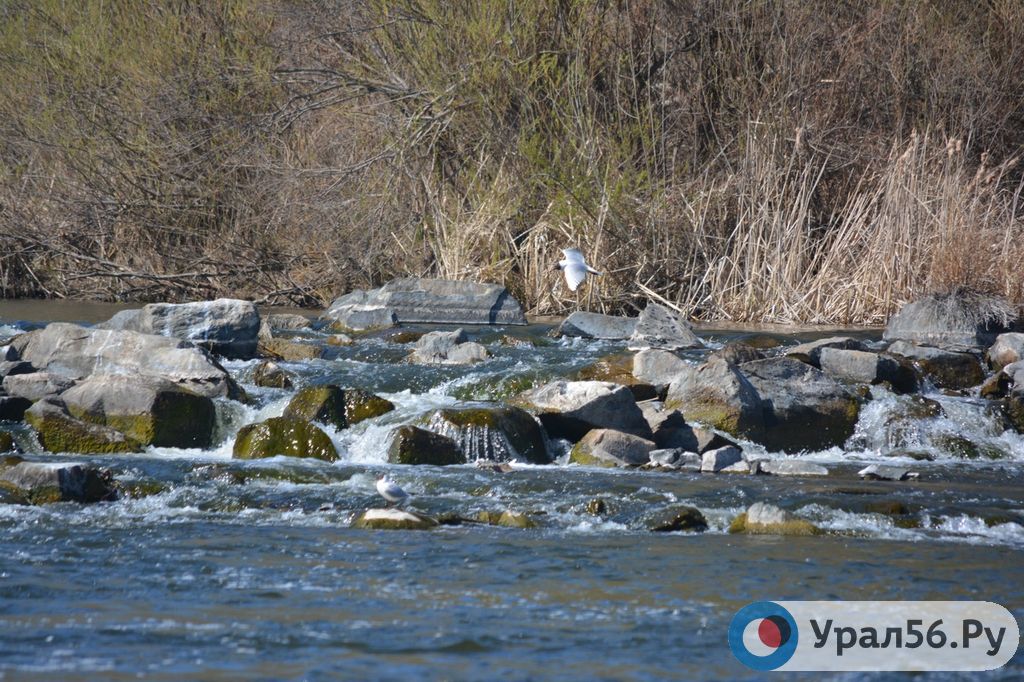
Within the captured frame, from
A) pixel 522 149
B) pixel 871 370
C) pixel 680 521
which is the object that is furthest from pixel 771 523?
pixel 522 149

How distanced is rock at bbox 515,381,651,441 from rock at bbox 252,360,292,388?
209 centimetres

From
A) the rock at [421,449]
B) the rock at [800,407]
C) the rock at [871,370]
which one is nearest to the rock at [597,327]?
the rock at [871,370]

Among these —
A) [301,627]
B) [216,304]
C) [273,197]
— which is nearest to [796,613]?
[301,627]

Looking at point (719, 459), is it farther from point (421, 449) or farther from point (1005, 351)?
point (1005, 351)

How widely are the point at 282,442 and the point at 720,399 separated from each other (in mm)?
2878

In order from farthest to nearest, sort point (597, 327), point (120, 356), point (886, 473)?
1. point (597, 327)
2. point (120, 356)
3. point (886, 473)

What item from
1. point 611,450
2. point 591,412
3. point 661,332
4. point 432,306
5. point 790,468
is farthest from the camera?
point 432,306

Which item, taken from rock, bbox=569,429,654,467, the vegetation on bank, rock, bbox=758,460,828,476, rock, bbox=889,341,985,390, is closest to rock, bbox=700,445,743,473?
rock, bbox=758,460,828,476

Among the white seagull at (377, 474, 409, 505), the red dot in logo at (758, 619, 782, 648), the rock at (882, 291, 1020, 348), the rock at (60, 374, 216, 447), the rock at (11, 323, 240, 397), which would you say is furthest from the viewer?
the rock at (882, 291, 1020, 348)

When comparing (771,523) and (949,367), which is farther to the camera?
(949,367)

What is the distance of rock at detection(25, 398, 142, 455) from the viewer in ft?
24.9

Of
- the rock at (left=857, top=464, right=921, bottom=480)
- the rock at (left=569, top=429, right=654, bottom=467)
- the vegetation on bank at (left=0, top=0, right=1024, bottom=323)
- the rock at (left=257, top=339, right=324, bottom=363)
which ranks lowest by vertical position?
the rock at (left=857, top=464, right=921, bottom=480)

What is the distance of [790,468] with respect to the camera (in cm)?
732

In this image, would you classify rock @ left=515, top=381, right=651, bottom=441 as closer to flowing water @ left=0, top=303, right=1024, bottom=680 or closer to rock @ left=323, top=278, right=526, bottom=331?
flowing water @ left=0, top=303, right=1024, bottom=680
